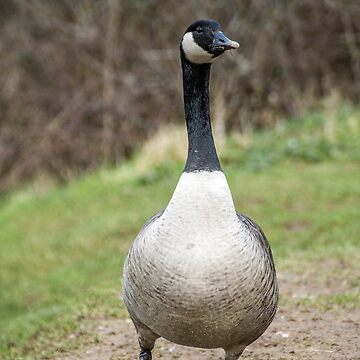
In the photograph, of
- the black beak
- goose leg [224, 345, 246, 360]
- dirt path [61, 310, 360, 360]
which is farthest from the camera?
dirt path [61, 310, 360, 360]

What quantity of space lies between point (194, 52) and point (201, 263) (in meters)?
1.14

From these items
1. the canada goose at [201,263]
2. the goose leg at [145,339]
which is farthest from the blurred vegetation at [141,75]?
the canada goose at [201,263]

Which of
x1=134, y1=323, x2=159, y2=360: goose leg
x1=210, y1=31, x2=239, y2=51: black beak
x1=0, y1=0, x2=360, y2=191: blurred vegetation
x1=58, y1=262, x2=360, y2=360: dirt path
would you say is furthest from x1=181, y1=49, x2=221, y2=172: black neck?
x1=0, y1=0, x2=360, y2=191: blurred vegetation

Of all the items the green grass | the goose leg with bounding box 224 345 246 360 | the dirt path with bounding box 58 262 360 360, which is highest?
the goose leg with bounding box 224 345 246 360

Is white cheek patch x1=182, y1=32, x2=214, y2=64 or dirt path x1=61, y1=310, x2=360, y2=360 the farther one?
dirt path x1=61, y1=310, x2=360, y2=360

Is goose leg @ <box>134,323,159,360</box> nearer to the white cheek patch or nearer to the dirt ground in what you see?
the dirt ground

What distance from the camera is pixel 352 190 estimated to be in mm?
10461

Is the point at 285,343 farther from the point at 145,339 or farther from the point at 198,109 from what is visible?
the point at 198,109

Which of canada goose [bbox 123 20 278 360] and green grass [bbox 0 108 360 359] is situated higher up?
canada goose [bbox 123 20 278 360]

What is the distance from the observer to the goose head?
14.0 feet

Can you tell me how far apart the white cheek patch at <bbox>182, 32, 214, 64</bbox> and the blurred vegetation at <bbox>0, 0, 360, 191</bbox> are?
1062cm

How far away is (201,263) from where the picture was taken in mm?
4051

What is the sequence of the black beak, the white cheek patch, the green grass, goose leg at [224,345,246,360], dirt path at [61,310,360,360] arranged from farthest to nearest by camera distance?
the green grass → dirt path at [61,310,360,360] → goose leg at [224,345,246,360] → the white cheek patch → the black beak

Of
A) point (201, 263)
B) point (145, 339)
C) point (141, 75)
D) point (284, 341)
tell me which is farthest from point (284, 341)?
point (141, 75)
